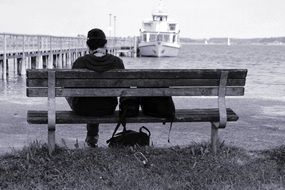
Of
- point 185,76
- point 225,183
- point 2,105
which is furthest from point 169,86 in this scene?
point 2,105

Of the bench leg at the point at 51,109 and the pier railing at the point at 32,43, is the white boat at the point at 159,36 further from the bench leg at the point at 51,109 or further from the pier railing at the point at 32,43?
the bench leg at the point at 51,109

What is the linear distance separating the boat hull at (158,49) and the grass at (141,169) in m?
57.9

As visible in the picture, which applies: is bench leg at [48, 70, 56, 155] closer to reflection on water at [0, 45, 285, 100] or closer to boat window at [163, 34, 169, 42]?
reflection on water at [0, 45, 285, 100]

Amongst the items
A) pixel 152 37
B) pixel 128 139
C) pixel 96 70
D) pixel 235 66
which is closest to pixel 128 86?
pixel 96 70

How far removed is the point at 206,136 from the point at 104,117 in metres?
2.91

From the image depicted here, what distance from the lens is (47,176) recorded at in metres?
4.31

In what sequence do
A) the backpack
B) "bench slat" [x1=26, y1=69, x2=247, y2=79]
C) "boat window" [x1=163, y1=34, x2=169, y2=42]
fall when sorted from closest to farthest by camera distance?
1. "bench slat" [x1=26, y1=69, x2=247, y2=79]
2. the backpack
3. "boat window" [x1=163, y1=34, x2=169, y2=42]

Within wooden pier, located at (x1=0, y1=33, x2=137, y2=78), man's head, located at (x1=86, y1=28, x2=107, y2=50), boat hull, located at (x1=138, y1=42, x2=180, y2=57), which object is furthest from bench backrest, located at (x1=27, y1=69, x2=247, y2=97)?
boat hull, located at (x1=138, y1=42, x2=180, y2=57)

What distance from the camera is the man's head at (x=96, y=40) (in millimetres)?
5430

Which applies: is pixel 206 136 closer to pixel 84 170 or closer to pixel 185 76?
pixel 185 76

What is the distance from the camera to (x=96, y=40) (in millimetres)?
5441

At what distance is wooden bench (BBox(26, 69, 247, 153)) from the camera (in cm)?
485

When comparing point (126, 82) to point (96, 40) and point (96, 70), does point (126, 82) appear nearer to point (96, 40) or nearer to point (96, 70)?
point (96, 70)

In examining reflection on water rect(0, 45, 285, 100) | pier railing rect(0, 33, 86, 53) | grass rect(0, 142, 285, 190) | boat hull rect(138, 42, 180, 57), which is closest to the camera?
grass rect(0, 142, 285, 190)
